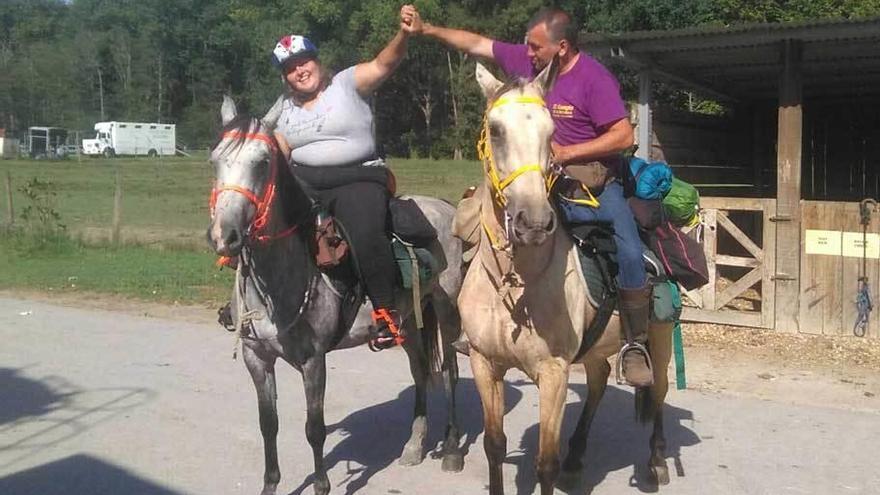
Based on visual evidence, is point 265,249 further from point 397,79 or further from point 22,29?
point 22,29

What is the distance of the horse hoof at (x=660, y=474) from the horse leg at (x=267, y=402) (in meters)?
2.41

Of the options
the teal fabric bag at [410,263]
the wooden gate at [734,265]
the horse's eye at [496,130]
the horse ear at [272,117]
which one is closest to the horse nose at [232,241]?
the horse ear at [272,117]

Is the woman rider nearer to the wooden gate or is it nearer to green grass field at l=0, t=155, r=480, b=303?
the wooden gate

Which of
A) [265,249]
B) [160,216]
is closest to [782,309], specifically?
[265,249]

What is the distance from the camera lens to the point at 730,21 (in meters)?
24.8

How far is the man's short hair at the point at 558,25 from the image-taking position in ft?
16.4

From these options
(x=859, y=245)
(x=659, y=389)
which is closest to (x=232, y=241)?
(x=659, y=389)

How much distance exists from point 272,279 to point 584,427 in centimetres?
239

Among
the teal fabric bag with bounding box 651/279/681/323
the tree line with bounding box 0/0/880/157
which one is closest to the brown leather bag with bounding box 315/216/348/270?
the teal fabric bag with bounding box 651/279/681/323

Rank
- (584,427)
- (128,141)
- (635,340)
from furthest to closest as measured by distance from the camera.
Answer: (128,141) → (584,427) → (635,340)

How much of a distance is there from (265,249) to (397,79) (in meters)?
Result: 53.1

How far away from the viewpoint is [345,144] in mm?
5766

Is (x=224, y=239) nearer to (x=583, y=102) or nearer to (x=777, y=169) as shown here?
(x=583, y=102)

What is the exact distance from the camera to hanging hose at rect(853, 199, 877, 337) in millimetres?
10133
